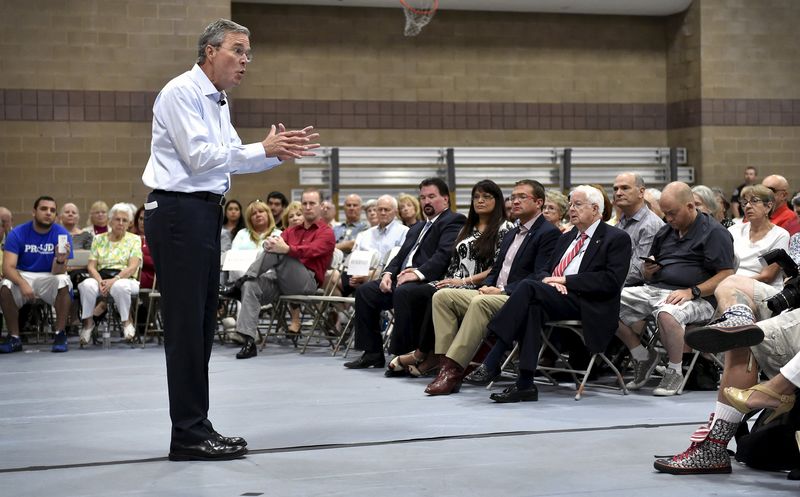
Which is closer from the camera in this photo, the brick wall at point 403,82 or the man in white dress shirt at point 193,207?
the man in white dress shirt at point 193,207

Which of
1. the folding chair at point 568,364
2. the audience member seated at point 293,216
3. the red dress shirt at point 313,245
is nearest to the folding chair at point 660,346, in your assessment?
the folding chair at point 568,364

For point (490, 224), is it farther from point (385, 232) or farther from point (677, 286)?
point (385, 232)

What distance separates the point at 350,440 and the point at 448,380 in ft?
4.88

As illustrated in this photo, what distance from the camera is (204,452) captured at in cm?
397

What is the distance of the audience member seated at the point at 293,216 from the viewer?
892 cm

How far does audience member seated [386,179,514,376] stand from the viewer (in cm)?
657

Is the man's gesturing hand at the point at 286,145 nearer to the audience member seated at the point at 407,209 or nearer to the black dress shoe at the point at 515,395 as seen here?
the black dress shoe at the point at 515,395

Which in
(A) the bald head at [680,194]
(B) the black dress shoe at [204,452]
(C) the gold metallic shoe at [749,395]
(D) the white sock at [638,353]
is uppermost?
(A) the bald head at [680,194]

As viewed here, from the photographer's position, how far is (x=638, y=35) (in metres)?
14.5

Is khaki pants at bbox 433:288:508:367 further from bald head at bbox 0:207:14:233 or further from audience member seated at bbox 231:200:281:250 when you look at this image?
bald head at bbox 0:207:14:233

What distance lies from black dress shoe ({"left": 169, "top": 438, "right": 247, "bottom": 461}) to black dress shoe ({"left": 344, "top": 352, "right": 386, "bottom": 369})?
3.16 m

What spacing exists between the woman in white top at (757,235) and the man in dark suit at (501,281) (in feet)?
3.80

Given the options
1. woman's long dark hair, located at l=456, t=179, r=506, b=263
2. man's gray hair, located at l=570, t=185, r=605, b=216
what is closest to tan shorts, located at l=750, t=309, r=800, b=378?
man's gray hair, located at l=570, t=185, r=605, b=216

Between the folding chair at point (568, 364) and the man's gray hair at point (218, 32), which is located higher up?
the man's gray hair at point (218, 32)
